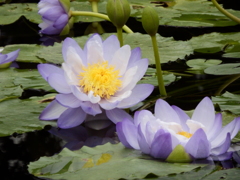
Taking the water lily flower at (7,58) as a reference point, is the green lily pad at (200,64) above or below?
below

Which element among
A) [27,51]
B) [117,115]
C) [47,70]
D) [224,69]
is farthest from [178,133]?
[27,51]

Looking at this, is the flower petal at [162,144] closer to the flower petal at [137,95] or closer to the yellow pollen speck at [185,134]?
the yellow pollen speck at [185,134]

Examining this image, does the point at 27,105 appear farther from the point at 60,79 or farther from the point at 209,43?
the point at 209,43

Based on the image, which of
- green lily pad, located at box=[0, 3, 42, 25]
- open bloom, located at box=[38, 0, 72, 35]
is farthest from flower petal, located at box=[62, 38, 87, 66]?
green lily pad, located at box=[0, 3, 42, 25]

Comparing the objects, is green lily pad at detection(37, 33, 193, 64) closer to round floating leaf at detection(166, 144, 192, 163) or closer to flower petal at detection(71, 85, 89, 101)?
flower petal at detection(71, 85, 89, 101)

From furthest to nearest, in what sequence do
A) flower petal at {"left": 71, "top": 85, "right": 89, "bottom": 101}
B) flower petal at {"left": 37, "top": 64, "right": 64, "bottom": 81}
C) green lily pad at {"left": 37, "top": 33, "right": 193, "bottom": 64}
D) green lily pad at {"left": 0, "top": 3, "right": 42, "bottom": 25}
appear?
green lily pad at {"left": 0, "top": 3, "right": 42, "bottom": 25} < green lily pad at {"left": 37, "top": 33, "right": 193, "bottom": 64} < flower petal at {"left": 37, "top": 64, "right": 64, "bottom": 81} < flower petal at {"left": 71, "top": 85, "right": 89, "bottom": 101}

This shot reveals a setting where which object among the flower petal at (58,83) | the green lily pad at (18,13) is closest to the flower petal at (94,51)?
the flower petal at (58,83)

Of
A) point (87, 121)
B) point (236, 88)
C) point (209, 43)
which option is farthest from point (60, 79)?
point (209, 43)
